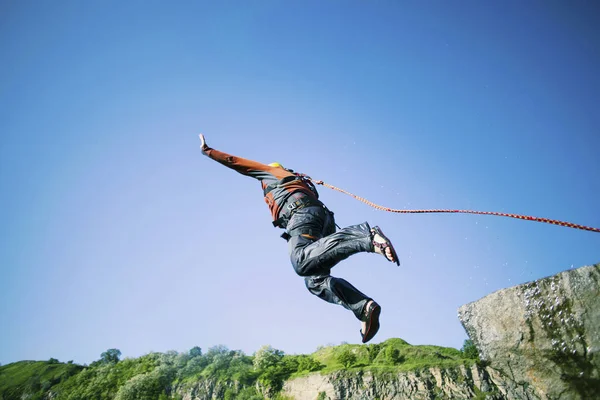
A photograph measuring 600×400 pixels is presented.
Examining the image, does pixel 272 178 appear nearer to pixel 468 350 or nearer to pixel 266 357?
pixel 468 350

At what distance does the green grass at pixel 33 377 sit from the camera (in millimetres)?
89188

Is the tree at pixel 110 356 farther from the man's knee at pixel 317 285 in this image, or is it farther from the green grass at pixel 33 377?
the man's knee at pixel 317 285

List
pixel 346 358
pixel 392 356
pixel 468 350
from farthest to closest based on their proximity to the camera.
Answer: pixel 346 358
pixel 392 356
pixel 468 350

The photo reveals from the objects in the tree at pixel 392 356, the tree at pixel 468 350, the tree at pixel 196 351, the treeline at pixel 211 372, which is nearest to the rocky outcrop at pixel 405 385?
the treeline at pixel 211 372

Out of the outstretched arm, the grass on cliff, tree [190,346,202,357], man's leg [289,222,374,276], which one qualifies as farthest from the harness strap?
tree [190,346,202,357]

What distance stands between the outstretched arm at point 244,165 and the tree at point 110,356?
126m

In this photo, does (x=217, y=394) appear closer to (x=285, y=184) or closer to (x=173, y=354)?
(x=173, y=354)

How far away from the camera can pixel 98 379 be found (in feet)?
275

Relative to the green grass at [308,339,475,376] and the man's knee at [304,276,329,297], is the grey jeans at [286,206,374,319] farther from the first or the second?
the green grass at [308,339,475,376]

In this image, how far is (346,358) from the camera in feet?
235

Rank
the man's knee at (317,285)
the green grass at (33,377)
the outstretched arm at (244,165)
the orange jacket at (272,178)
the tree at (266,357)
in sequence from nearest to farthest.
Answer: the man's knee at (317,285) → the orange jacket at (272,178) → the outstretched arm at (244,165) → the tree at (266,357) → the green grass at (33,377)

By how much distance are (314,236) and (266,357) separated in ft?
275

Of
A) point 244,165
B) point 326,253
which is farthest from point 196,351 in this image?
point 326,253

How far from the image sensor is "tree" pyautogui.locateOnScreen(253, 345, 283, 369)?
258 feet
